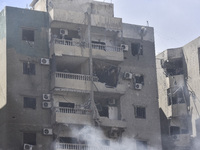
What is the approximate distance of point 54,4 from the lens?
44312mm

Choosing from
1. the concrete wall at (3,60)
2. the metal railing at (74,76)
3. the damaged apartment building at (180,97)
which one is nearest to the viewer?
the concrete wall at (3,60)

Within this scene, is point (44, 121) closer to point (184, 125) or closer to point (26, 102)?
point (26, 102)

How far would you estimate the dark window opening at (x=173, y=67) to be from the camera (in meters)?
49.2

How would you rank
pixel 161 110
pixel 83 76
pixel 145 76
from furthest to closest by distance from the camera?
pixel 161 110, pixel 145 76, pixel 83 76

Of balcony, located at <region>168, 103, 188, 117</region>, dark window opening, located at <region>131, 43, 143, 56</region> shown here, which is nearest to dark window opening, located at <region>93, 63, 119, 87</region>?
dark window opening, located at <region>131, 43, 143, 56</region>

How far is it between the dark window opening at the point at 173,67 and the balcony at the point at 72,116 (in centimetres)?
1024

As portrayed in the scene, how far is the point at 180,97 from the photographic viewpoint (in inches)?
1892

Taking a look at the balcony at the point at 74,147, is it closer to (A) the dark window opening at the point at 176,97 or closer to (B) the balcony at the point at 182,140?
(B) the balcony at the point at 182,140

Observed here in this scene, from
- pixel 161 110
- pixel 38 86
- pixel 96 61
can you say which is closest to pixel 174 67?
pixel 161 110

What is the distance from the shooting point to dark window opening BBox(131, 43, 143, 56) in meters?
45.4

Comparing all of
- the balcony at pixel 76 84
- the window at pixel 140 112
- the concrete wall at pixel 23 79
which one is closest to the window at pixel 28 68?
the concrete wall at pixel 23 79

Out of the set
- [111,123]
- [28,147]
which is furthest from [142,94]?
[28,147]

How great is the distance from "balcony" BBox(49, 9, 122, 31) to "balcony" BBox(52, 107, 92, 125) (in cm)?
627

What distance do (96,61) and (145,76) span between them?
4197 mm
